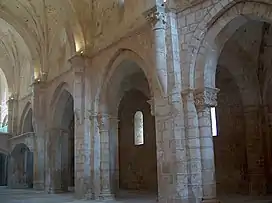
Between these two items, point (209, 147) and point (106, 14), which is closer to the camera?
point (209, 147)

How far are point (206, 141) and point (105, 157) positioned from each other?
465 cm

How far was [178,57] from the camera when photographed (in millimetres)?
10000

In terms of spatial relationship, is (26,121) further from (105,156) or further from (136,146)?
(105,156)

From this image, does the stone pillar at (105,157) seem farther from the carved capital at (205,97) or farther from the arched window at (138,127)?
the arched window at (138,127)

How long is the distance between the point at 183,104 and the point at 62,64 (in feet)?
27.9

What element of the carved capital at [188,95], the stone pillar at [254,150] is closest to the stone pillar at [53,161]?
the stone pillar at [254,150]

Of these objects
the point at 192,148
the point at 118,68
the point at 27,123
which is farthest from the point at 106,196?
the point at 27,123

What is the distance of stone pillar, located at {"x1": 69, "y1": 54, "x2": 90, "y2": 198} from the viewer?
505 inches

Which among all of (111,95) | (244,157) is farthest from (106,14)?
(244,157)

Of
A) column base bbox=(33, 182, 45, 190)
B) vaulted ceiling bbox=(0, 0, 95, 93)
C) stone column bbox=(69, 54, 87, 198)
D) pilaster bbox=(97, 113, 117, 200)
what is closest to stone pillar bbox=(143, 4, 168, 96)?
pilaster bbox=(97, 113, 117, 200)

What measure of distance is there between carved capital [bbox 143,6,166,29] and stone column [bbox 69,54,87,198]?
4188 mm

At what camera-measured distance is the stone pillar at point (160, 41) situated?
9.98 metres

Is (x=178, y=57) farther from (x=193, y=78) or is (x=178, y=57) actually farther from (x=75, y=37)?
(x=75, y=37)

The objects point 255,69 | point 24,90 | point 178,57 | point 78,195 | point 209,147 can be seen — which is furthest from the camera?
point 24,90
